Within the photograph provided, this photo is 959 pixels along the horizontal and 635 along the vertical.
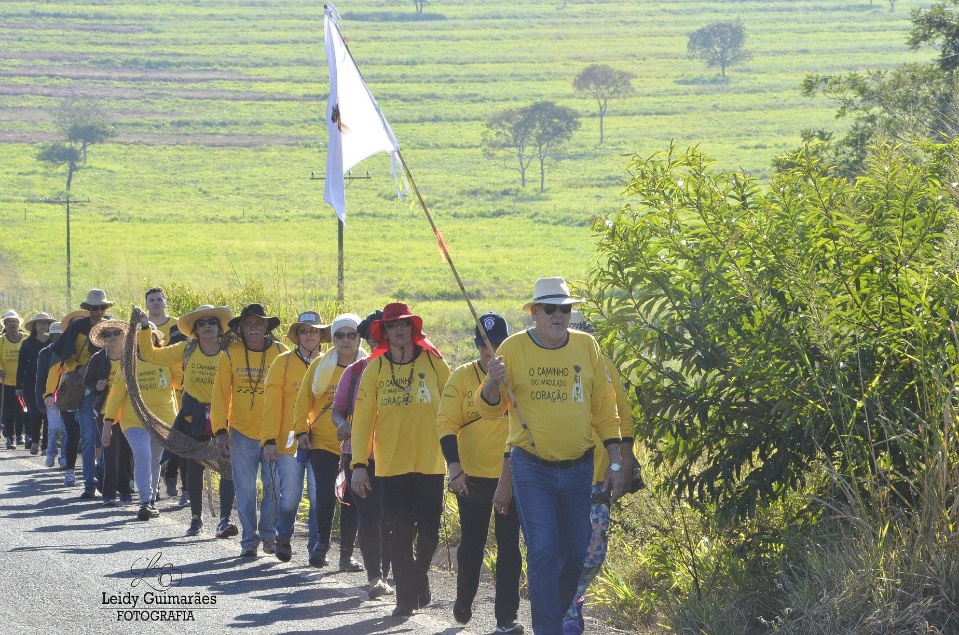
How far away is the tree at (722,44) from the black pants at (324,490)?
102371mm

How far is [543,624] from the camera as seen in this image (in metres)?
7.02

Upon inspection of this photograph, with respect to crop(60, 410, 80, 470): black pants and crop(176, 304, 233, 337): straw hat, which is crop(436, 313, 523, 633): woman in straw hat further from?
crop(60, 410, 80, 470): black pants

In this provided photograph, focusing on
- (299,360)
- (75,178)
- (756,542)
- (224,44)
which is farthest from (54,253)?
(224,44)

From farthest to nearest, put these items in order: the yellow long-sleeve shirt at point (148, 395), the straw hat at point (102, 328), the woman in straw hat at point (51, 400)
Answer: the woman in straw hat at point (51, 400) → the straw hat at point (102, 328) → the yellow long-sleeve shirt at point (148, 395)

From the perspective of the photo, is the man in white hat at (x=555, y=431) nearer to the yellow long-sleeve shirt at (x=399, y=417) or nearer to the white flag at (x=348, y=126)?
the yellow long-sleeve shirt at (x=399, y=417)

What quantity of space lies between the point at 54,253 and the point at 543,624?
5090 centimetres

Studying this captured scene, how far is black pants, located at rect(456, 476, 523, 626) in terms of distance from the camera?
8016 mm

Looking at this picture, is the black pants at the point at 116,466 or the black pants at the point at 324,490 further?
the black pants at the point at 116,466

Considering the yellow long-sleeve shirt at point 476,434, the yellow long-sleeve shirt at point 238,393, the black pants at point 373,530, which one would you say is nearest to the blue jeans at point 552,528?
the yellow long-sleeve shirt at point 476,434

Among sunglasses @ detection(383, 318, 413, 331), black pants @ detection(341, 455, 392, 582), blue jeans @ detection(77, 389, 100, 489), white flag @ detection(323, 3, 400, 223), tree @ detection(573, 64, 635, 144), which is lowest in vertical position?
black pants @ detection(341, 455, 392, 582)

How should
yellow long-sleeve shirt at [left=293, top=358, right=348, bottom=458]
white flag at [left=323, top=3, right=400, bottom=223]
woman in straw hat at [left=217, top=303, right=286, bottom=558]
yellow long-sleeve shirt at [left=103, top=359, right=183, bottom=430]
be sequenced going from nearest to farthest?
white flag at [left=323, top=3, right=400, bottom=223] < yellow long-sleeve shirt at [left=293, top=358, right=348, bottom=458] < woman in straw hat at [left=217, top=303, right=286, bottom=558] < yellow long-sleeve shirt at [left=103, top=359, right=183, bottom=430]

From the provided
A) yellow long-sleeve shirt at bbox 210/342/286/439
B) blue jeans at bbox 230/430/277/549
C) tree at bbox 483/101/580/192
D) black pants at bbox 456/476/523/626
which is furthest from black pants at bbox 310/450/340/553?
tree at bbox 483/101/580/192

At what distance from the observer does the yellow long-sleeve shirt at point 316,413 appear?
990 centimetres

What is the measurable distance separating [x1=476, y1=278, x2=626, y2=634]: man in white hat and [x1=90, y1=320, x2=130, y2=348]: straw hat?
7121mm
